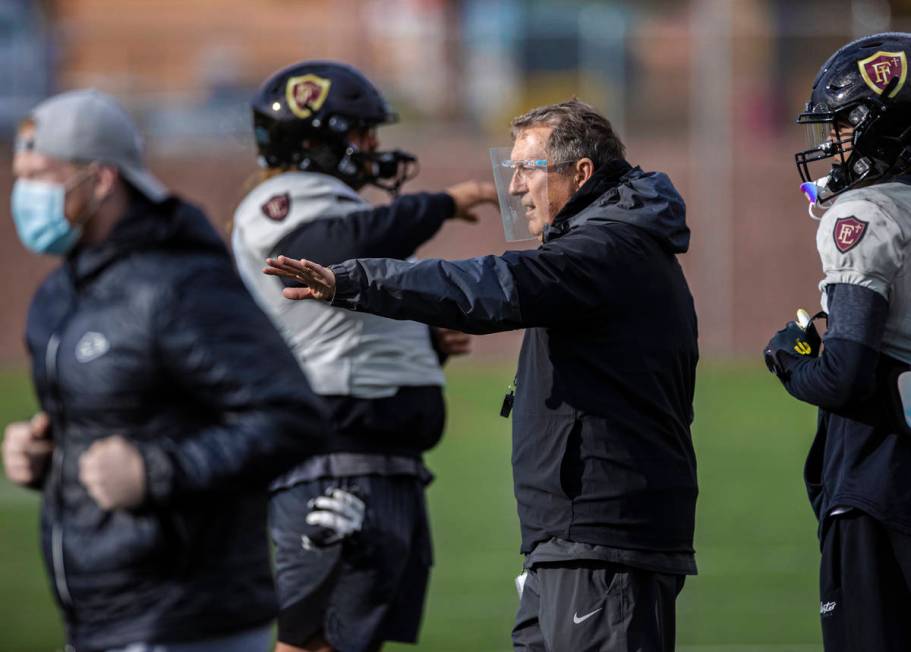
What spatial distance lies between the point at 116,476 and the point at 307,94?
8.95ft

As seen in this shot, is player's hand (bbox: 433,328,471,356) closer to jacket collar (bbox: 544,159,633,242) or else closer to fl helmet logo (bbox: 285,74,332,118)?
fl helmet logo (bbox: 285,74,332,118)

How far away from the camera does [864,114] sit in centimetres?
443

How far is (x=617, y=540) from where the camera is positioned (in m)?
4.14

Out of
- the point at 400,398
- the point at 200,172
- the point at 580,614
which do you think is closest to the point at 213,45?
the point at 200,172

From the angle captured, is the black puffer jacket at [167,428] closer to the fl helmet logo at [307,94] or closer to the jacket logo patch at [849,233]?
the jacket logo patch at [849,233]

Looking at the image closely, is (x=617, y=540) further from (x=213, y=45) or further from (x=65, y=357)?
(x=213, y=45)

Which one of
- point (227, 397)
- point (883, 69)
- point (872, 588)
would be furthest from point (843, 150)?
point (227, 397)

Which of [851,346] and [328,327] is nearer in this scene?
[851,346]

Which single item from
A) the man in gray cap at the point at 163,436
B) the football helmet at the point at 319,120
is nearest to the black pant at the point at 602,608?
the man in gray cap at the point at 163,436

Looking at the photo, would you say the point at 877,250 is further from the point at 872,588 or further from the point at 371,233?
the point at 371,233

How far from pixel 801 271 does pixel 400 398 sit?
58.0 ft

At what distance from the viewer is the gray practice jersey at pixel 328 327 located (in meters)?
5.43

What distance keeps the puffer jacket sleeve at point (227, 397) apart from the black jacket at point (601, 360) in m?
0.57

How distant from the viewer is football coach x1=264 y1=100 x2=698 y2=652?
13.1 feet
